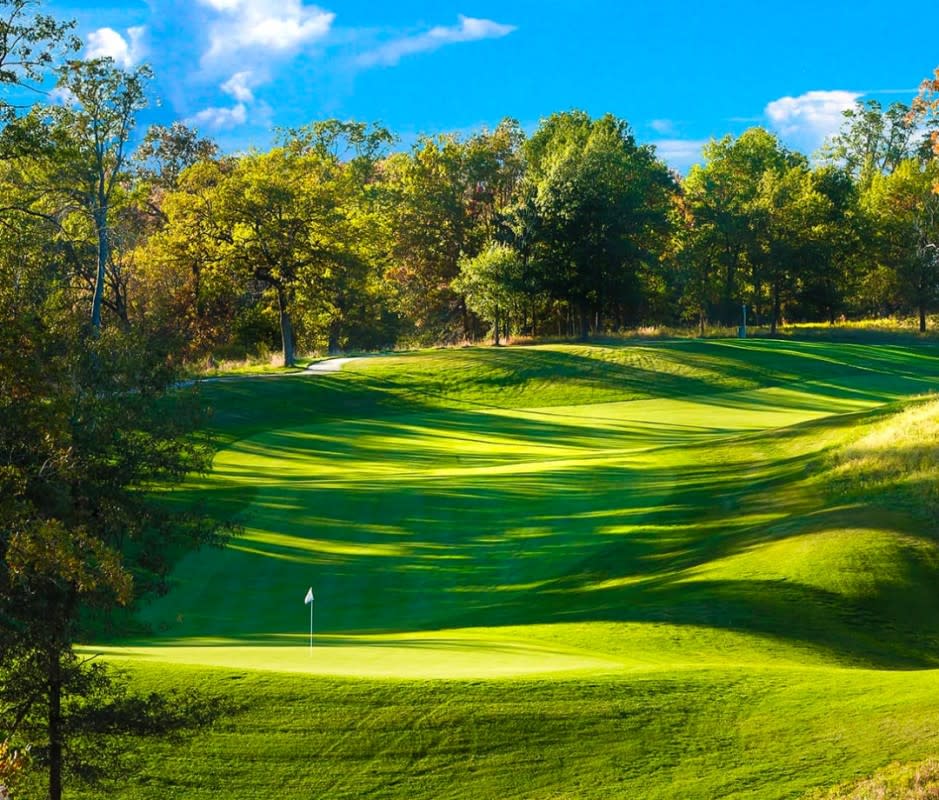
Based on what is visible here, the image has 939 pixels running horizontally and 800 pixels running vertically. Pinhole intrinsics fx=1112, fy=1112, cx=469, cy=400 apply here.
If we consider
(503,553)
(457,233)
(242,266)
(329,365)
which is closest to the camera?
(503,553)

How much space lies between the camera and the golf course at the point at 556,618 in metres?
10.5

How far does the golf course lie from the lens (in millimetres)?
10516

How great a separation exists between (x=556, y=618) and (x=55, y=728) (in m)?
9.27

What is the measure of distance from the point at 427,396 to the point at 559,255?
20.1 meters

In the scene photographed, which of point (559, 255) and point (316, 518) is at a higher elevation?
point (559, 255)

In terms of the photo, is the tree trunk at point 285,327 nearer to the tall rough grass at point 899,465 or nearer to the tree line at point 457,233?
the tree line at point 457,233

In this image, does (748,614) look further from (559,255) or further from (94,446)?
(559,255)

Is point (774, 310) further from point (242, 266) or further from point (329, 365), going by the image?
point (242, 266)

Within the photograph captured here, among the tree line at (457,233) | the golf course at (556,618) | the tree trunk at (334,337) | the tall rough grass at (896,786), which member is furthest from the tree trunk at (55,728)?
the tree trunk at (334,337)

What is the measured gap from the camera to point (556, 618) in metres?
17.8

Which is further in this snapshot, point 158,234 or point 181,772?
point 158,234

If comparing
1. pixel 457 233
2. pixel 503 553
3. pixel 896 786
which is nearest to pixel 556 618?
pixel 503 553

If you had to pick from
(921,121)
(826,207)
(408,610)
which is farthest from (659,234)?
(408,610)

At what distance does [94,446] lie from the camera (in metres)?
11.0
